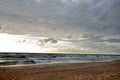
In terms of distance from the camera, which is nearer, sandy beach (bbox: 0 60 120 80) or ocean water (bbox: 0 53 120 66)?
sandy beach (bbox: 0 60 120 80)

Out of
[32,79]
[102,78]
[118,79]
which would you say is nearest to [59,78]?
[32,79]

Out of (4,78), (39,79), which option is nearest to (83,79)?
(39,79)

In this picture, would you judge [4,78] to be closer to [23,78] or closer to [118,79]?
[23,78]

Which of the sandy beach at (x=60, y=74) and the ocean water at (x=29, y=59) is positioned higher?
the ocean water at (x=29, y=59)

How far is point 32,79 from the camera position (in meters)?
18.7

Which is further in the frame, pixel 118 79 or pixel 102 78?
pixel 102 78

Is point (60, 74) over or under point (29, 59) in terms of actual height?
under

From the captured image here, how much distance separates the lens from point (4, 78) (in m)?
18.1

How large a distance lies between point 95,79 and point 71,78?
7.04ft

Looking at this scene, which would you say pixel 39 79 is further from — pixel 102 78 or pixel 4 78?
pixel 102 78

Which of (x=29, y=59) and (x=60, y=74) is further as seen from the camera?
(x=29, y=59)

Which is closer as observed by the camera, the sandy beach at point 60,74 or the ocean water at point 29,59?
the sandy beach at point 60,74

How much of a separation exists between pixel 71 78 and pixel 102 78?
9.06 feet

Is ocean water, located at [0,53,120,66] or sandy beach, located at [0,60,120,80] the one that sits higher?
ocean water, located at [0,53,120,66]
